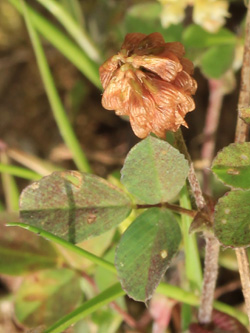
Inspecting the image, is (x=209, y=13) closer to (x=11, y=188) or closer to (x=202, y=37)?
(x=202, y=37)

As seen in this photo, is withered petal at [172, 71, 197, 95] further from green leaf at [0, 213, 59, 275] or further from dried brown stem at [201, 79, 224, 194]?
dried brown stem at [201, 79, 224, 194]

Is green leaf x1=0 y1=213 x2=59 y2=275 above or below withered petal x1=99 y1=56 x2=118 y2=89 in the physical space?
below

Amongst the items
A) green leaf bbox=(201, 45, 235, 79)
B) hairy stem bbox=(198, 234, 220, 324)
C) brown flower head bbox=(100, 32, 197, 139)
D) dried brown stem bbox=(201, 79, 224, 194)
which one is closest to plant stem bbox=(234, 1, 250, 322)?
hairy stem bbox=(198, 234, 220, 324)

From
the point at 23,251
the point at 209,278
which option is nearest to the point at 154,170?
the point at 209,278

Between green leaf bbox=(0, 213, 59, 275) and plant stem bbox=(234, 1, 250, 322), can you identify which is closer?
plant stem bbox=(234, 1, 250, 322)

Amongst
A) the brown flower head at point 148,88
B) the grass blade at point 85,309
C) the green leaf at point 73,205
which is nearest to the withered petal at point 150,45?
the brown flower head at point 148,88

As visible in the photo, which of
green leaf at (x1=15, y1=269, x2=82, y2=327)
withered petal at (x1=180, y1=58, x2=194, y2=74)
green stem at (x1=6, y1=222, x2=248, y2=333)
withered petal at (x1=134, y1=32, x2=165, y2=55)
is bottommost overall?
green leaf at (x1=15, y1=269, x2=82, y2=327)

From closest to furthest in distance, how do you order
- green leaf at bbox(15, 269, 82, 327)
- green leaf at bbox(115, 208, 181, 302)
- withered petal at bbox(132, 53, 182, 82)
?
withered petal at bbox(132, 53, 182, 82), green leaf at bbox(115, 208, 181, 302), green leaf at bbox(15, 269, 82, 327)

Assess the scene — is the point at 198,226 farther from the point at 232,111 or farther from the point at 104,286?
the point at 232,111
